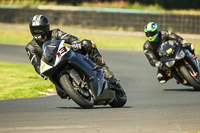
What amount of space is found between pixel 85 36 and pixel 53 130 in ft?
80.1

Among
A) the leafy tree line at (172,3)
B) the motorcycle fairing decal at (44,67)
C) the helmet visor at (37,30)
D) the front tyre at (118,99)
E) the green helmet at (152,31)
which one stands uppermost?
the helmet visor at (37,30)

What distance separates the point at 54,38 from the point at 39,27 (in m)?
0.38

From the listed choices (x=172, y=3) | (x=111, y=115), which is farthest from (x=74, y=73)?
(x=172, y=3)

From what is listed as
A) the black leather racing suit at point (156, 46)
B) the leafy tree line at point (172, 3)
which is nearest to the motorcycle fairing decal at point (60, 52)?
the black leather racing suit at point (156, 46)

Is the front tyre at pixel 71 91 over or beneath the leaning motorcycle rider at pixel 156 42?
over

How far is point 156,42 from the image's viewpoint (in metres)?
13.2

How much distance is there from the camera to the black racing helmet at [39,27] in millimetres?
9047

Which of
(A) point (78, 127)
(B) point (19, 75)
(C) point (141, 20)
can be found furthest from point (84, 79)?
(C) point (141, 20)

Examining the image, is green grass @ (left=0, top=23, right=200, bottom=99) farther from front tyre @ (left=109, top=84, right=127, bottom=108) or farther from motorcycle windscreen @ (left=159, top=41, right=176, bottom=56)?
front tyre @ (left=109, top=84, right=127, bottom=108)

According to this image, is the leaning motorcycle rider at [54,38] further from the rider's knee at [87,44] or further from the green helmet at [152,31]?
the green helmet at [152,31]

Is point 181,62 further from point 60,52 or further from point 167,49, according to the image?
point 60,52

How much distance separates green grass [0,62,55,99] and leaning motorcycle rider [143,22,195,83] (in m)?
2.59

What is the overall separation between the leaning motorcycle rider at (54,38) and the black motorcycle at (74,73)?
0.29 metres

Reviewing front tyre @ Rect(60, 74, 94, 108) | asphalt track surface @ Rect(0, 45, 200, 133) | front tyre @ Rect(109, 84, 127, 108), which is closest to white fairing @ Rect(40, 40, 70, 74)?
front tyre @ Rect(60, 74, 94, 108)
